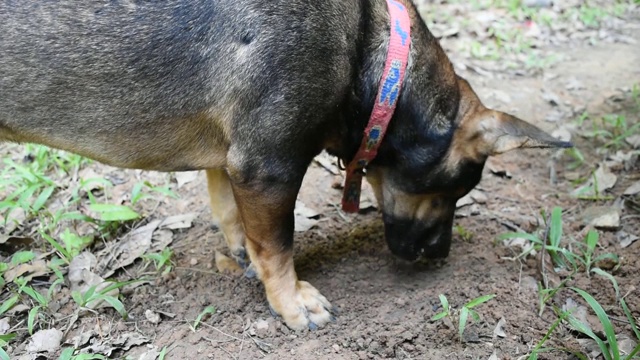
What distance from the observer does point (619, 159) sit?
16.3ft

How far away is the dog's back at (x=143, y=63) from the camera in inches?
118

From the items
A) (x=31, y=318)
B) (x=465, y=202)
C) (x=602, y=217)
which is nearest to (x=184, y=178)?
(x=31, y=318)

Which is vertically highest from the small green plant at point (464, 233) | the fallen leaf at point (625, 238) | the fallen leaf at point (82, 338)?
the fallen leaf at point (625, 238)

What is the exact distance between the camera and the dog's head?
133 inches

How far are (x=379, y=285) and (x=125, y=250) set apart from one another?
1.63 m

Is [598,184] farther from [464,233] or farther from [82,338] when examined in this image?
[82,338]

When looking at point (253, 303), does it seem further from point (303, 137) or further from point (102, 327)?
point (303, 137)

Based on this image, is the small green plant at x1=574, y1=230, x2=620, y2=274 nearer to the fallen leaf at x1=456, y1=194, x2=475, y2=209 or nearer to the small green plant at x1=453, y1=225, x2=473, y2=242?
the small green plant at x1=453, y1=225, x2=473, y2=242

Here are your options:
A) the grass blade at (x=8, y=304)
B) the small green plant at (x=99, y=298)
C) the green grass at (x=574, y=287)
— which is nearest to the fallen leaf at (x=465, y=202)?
the green grass at (x=574, y=287)

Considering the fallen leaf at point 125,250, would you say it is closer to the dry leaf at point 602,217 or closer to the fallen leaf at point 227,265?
the fallen leaf at point 227,265

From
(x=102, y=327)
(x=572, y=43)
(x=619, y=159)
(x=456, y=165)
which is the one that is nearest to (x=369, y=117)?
(x=456, y=165)

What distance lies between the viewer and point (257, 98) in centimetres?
312

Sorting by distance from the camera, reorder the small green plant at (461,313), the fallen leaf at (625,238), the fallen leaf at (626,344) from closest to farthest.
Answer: the fallen leaf at (626,344) < the small green plant at (461,313) < the fallen leaf at (625,238)

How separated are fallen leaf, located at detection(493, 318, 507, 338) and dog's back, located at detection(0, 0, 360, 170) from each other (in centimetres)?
152
